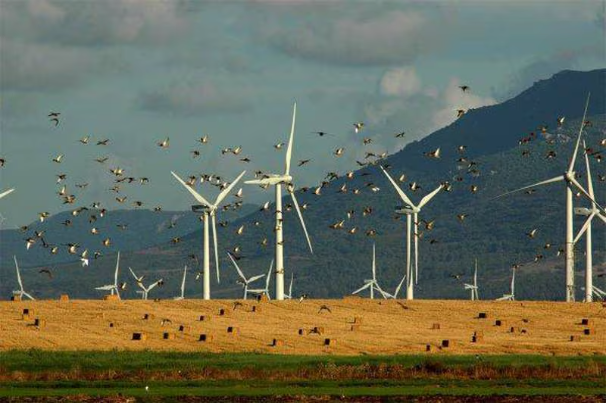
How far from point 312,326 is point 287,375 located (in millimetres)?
44040

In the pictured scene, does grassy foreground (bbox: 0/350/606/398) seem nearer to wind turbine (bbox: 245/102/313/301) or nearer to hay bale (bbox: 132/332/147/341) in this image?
hay bale (bbox: 132/332/147/341)

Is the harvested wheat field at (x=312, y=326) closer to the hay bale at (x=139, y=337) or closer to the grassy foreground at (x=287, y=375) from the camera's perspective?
the hay bale at (x=139, y=337)

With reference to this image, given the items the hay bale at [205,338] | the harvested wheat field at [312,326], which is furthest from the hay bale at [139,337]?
the hay bale at [205,338]

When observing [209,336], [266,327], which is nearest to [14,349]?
[209,336]

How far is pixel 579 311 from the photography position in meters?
158

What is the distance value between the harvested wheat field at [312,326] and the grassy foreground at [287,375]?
34.7 feet

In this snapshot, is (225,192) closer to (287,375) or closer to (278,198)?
(278,198)

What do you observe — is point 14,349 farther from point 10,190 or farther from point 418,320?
point 418,320

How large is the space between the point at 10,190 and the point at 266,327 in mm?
29129

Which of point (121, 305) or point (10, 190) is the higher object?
point (10, 190)

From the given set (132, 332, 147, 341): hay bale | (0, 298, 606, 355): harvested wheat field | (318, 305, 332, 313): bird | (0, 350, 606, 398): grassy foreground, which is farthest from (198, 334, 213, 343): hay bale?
(318, 305, 332, 313): bird

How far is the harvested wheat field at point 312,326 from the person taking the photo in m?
126

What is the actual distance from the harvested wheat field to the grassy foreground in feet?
34.7

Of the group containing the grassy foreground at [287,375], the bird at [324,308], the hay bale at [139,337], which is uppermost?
the bird at [324,308]
